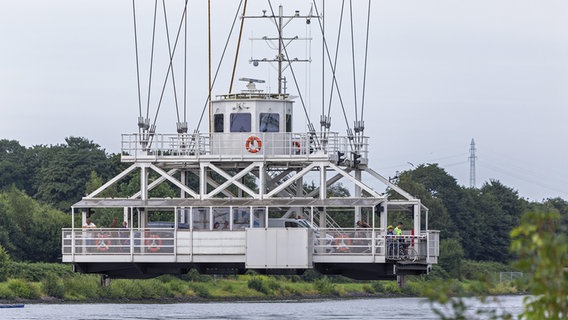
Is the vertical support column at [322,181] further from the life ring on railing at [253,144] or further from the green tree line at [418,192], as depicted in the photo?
the green tree line at [418,192]

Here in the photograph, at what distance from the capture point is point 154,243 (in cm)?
4244

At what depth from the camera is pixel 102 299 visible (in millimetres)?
91688

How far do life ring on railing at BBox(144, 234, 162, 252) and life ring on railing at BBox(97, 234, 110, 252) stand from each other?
3.40 feet

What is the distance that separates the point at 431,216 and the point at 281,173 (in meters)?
88.4

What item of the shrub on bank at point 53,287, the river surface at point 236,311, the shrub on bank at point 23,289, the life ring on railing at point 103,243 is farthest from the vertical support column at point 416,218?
the shrub on bank at point 53,287

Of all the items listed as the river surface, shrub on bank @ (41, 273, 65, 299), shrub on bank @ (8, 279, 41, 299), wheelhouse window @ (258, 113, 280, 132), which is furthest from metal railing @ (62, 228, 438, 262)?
shrub on bank @ (41, 273, 65, 299)

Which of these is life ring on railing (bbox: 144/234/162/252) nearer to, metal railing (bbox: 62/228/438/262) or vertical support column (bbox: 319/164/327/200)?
metal railing (bbox: 62/228/438/262)

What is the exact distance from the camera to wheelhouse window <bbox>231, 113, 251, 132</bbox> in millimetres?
45969

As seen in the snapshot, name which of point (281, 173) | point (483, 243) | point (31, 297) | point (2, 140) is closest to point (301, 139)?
point (281, 173)

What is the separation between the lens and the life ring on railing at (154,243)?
42344mm

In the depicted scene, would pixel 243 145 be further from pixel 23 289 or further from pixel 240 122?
pixel 23 289

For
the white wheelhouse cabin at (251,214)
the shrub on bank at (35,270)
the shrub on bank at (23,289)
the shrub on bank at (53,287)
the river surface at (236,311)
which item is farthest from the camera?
the shrub on bank at (35,270)

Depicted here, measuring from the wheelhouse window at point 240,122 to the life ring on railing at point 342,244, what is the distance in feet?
17.2

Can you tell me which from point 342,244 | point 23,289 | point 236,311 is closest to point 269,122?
point 342,244
